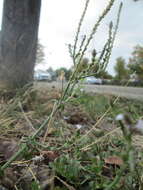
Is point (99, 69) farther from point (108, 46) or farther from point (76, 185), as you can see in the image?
point (76, 185)

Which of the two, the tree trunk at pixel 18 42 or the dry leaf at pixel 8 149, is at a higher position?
the tree trunk at pixel 18 42

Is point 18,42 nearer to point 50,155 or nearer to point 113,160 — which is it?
point 50,155

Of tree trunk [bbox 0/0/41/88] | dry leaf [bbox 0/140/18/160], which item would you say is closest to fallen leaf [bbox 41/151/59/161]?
dry leaf [bbox 0/140/18/160]

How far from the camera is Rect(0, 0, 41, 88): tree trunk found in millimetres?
3000

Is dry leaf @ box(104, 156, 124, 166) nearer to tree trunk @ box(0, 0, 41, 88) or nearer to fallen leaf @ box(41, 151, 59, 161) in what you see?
fallen leaf @ box(41, 151, 59, 161)

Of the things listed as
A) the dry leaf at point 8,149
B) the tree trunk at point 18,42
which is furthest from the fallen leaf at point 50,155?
the tree trunk at point 18,42

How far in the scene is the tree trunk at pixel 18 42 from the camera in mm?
3000

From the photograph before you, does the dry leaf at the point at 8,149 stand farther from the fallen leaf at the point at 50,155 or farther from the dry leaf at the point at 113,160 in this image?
the dry leaf at the point at 113,160

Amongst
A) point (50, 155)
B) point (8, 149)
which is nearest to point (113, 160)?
point (50, 155)

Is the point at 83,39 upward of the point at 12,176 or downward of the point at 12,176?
upward

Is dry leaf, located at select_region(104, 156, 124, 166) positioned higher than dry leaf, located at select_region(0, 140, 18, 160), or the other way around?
dry leaf, located at select_region(104, 156, 124, 166)

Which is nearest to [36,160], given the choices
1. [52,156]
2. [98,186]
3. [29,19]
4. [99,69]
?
[52,156]

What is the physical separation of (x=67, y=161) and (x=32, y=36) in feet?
7.95

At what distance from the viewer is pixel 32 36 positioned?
125 inches
